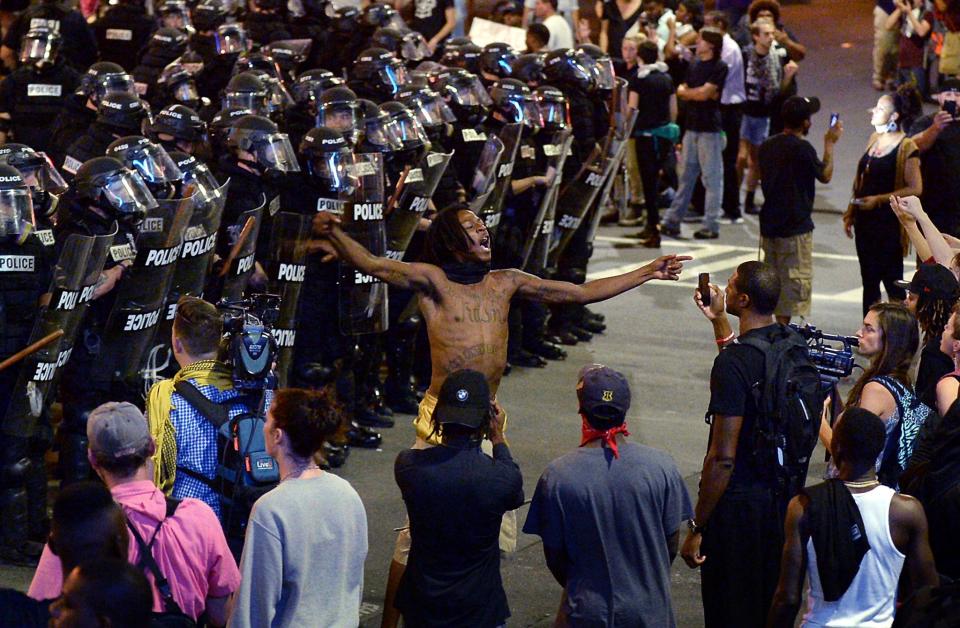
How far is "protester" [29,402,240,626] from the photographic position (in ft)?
16.4

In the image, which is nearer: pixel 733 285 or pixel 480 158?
pixel 733 285

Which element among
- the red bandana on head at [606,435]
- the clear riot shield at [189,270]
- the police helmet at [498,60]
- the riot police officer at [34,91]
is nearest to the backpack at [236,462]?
the red bandana on head at [606,435]

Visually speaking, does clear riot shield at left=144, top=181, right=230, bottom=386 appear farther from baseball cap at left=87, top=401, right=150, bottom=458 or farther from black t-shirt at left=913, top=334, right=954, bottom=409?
black t-shirt at left=913, top=334, right=954, bottom=409

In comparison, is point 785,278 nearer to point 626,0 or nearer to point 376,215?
point 376,215

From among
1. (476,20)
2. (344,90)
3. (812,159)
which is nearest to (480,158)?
(344,90)

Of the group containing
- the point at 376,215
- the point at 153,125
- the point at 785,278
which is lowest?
the point at 785,278

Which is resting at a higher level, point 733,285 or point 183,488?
point 733,285

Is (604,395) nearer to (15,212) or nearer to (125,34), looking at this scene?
(15,212)

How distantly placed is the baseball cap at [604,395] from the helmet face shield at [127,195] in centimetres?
320

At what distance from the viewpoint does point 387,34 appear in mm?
13828

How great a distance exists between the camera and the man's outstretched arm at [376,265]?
7.13m

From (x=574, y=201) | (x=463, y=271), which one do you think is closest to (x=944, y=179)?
(x=574, y=201)

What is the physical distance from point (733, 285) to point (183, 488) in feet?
8.14

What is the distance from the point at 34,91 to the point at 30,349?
6239mm
